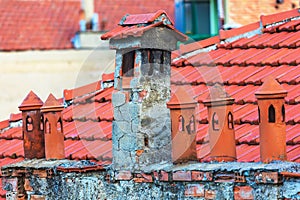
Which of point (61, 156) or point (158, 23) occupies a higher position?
point (158, 23)

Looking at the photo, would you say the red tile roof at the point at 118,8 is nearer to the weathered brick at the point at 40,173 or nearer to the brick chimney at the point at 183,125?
the weathered brick at the point at 40,173

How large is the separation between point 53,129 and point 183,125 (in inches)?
62.6

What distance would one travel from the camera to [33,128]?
1002 cm

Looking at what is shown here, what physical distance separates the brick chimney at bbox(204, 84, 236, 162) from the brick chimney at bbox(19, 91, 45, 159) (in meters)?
2.02

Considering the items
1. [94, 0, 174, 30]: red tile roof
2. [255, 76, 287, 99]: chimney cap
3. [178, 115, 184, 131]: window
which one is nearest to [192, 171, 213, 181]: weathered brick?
[178, 115, 184, 131]: window

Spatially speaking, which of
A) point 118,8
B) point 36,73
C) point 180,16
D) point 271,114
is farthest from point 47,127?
point 118,8

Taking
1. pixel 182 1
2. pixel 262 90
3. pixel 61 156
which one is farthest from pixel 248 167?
pixel 182 1

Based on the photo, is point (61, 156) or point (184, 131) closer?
point (184, 131)

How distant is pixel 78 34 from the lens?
24391 millimetres

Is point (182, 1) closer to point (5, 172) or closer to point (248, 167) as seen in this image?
point (5, 172)

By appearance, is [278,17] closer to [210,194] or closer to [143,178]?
[143,178]

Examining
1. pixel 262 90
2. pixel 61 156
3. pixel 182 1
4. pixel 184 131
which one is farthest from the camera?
pixel 182 1

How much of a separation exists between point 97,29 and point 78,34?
533mm

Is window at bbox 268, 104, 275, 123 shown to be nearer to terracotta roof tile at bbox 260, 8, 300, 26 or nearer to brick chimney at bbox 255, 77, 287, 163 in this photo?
brick chimney at bbox 255, 77, 287, 163
